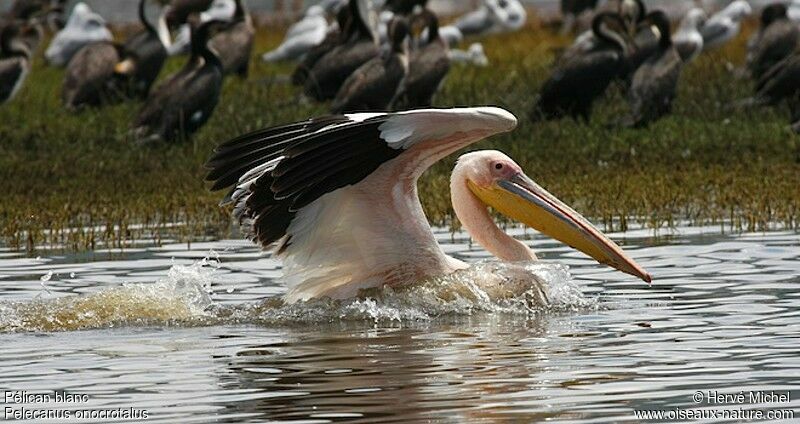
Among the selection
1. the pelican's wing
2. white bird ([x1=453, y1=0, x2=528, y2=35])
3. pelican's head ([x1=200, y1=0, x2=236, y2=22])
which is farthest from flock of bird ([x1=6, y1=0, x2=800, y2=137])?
the pelican's wing

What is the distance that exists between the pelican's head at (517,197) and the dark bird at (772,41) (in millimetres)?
10599

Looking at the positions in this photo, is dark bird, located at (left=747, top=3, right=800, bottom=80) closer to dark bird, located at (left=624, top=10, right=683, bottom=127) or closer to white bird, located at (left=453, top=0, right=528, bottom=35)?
dark bird, located at (left=624, top=10, right=683, bottom=127)

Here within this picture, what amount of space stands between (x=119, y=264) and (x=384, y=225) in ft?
6.76

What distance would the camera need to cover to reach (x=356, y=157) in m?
7.15

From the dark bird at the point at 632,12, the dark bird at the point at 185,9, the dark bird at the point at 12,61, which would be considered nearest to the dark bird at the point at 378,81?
the dark bird at the point at 632,12

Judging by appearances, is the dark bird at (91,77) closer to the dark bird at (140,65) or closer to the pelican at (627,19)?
the dark bird at (140,65)

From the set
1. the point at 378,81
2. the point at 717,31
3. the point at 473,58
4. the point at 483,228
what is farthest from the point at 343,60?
the point at 483,228

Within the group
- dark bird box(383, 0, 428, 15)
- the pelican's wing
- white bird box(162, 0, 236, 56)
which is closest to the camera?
the pelican's wing

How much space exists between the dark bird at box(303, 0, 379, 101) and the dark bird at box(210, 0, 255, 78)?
80.6 inches

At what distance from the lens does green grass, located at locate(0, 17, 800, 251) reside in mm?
10562

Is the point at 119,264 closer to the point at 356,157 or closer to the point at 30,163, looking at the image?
the point at 356,157

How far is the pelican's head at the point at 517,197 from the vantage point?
305 inches

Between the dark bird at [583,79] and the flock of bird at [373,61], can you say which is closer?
the flock of bird at [373,61]

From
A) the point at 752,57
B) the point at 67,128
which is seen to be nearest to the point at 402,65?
the point at 67,128
